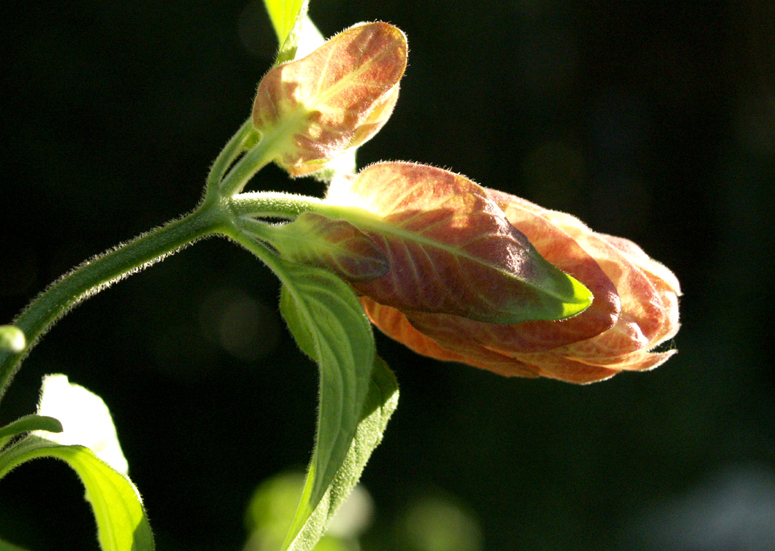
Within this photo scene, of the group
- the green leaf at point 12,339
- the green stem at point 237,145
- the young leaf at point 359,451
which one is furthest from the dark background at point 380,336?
the green leaf at point 12,339

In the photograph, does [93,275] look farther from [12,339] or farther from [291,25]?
[291,25]

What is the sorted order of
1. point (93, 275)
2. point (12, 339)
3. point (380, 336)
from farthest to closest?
point (380, 336) → point (93, 275) → point (12, 339)

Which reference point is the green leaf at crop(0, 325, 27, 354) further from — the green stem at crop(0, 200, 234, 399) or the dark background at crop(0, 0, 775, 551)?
the dark background at crop(0, 0, 775, 551)

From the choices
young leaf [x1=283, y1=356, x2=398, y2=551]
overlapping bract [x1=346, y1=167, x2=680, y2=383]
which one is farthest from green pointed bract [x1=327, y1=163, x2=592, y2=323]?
young leaf [x1=283, y1=356, x2=398, y2=551]

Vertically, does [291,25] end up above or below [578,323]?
above

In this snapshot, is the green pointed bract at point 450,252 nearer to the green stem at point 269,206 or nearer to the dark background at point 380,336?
the green stem at point 269,206

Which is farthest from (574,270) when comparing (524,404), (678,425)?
(678,425)

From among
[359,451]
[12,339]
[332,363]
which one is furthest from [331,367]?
[12,339]

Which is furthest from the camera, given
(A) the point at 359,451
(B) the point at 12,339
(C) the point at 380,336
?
(C) the point at 380,336
